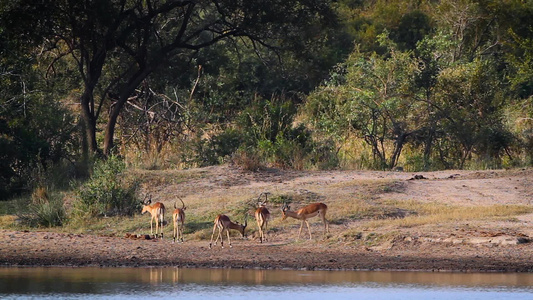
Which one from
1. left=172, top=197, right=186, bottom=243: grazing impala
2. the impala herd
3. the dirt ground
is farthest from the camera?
left=172, top=197, right=186, bottom=243: grazing impala

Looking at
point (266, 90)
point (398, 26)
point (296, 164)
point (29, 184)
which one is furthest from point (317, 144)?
point (398, 26)

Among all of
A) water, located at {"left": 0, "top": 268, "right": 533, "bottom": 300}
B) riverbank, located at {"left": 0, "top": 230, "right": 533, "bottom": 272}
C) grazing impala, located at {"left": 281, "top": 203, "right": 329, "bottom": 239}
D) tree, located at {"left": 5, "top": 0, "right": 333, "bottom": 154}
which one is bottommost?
water, located at {"left": 0, "top": 268, "right": 533, "bottom": 300}

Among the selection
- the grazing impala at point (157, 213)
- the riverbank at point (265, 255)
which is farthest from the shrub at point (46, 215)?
the grazing impala at point (157, 213)

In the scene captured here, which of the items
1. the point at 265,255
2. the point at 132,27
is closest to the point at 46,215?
the point at 265,255

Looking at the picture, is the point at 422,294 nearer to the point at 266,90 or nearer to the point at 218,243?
the point at 218,243

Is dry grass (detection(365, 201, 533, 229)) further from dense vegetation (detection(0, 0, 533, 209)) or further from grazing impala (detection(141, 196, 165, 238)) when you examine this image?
dense vegetation (detection(0, 0, 533, 209))

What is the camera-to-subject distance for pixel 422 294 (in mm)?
10633

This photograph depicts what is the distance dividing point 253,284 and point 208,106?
14.9m

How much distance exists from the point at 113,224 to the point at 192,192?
2.52m

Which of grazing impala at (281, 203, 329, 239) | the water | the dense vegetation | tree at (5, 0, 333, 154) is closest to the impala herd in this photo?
grazing impala at (281, 203, 329, 239)

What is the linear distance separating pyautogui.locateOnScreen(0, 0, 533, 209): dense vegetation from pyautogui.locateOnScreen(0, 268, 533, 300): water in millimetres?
5038

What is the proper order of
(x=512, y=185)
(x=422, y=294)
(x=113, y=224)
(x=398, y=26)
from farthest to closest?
(x=398, y=26) → (x=512, y=185) → (x=113, y=224) → (x=422, y=294)

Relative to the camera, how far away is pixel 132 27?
2177 centimetres

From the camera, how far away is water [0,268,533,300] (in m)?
10.6
